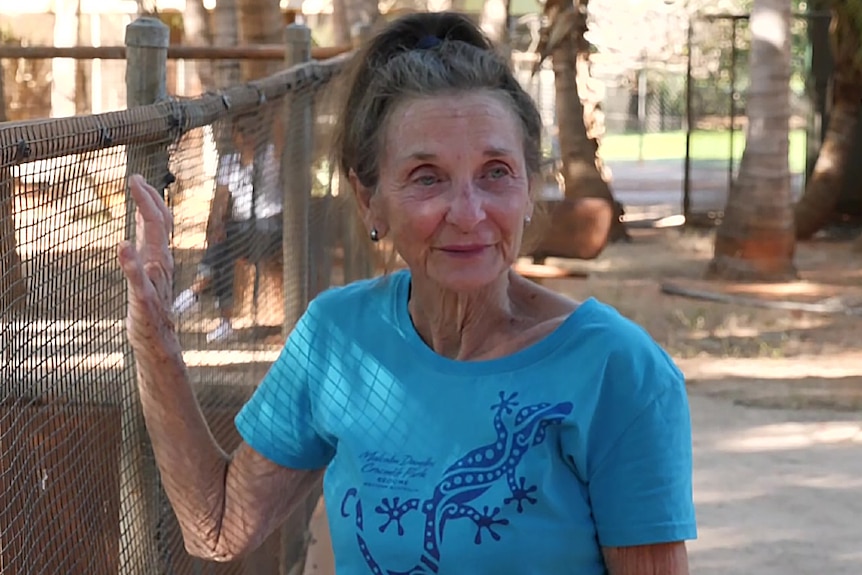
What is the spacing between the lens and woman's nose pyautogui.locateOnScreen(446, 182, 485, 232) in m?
2.17

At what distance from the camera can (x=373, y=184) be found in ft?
7.80

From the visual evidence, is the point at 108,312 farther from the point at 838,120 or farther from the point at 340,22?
the point at 838,120

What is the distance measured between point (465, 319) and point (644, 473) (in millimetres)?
419

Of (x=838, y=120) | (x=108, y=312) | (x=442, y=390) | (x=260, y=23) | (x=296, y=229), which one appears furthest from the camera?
(x=838, y=120)

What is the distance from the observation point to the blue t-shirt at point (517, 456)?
203cm

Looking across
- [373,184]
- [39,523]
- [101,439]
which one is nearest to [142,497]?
[101,439]

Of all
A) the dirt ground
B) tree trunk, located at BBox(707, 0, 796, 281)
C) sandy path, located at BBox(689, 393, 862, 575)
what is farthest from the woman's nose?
tree trunk, located at BBox(707, 0, 796, 281)

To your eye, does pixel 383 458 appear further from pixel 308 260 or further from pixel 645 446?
pixel 308 260

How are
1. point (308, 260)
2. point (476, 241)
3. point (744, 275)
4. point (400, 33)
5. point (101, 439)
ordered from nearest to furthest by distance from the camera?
point (476, 241) → point (400, 33) → point (101, 439) → point (308, 260) → point (744, 275)

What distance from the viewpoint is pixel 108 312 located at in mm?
2621

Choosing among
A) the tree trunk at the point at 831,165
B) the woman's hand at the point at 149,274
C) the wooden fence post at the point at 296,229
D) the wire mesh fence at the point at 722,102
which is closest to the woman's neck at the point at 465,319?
the woman's hand at the point at 149,274

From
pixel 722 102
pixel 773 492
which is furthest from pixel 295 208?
pixel 722 102

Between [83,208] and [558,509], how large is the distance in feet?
3.15

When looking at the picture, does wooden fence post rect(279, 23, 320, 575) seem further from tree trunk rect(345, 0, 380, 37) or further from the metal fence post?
tree trunk rect(345, 0, 380, 37)
